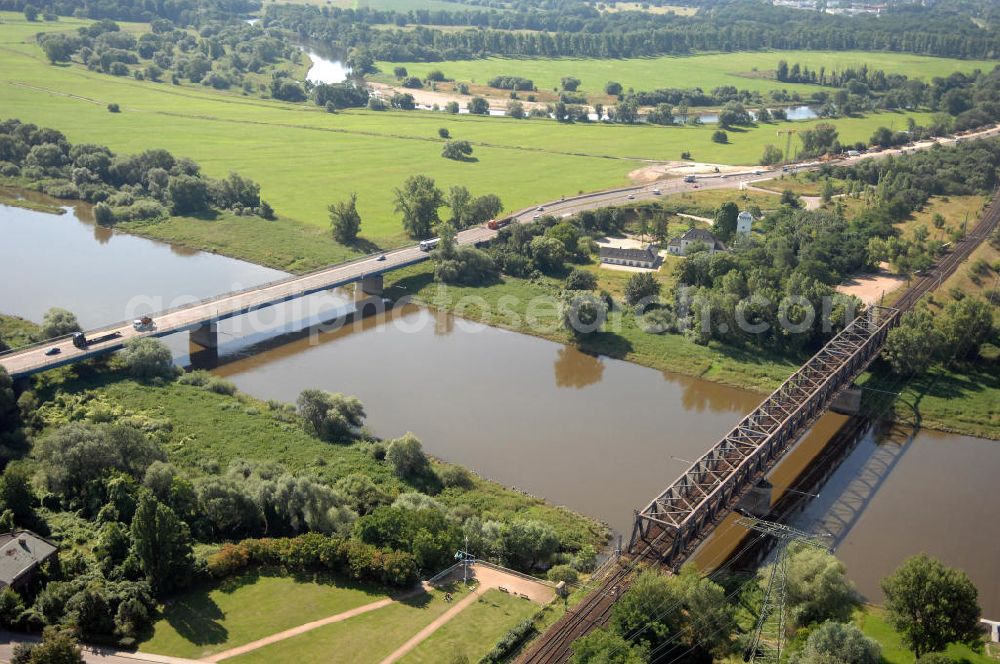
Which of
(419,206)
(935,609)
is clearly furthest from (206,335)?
(935,609)

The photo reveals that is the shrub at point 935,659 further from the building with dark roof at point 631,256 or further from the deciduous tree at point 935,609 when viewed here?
the building with dark roof at point 631,256

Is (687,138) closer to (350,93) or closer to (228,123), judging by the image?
(350,93)

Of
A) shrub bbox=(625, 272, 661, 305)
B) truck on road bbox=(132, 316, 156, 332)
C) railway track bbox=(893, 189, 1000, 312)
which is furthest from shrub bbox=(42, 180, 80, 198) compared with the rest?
railway track bbox=(893, 189, 1000, 312)

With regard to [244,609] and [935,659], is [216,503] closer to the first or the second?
[244,609]

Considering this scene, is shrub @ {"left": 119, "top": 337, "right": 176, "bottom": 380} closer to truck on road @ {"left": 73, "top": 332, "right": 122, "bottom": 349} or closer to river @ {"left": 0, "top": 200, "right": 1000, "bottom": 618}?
truck on road @ {"left": 73, "top": 332, "right": 122, "bottom": 349}

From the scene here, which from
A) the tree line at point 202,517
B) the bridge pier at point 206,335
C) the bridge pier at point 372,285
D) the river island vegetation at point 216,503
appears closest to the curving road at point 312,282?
the bridge pier at point 372,285

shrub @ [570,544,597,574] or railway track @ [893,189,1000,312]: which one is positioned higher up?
railway track @ [893,189,1000,312]
